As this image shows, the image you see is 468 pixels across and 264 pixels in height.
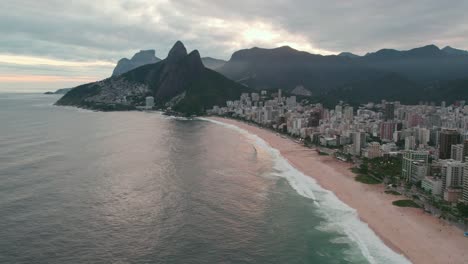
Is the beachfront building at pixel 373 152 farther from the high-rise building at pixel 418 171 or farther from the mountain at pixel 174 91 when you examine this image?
the mountain at pixel 174 91

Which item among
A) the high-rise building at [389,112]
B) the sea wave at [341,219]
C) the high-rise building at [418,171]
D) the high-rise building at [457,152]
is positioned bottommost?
the sea wave at [341,219]

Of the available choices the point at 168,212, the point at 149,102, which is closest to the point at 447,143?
the point at 168,212

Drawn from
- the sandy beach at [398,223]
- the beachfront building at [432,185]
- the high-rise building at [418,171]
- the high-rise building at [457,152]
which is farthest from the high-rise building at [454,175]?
the high-rise building at [457,152]

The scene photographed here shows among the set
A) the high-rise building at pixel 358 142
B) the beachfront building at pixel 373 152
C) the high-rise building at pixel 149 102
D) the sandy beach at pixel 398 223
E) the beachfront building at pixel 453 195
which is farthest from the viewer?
the high-rise building at pixel 149 102

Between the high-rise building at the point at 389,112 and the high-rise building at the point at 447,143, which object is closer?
the high-rise building at the point at 447,143

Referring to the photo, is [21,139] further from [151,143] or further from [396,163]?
[396,163]

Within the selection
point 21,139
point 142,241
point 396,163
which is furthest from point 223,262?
point 21,139

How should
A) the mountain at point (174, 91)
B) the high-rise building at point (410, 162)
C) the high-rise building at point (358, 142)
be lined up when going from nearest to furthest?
the high-rise building at point (410, 162) < the high-rise building at point (358, 142) < the mountain at point (174, 91)
